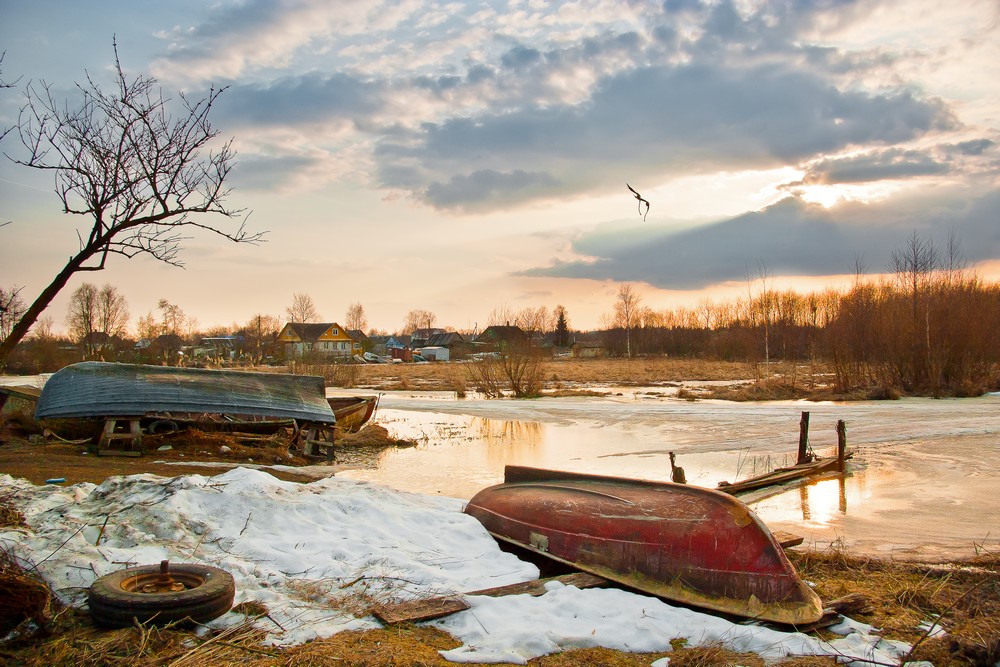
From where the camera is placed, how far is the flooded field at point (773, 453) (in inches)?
340

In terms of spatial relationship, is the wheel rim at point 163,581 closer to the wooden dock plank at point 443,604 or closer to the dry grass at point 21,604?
the dry grass at point 21,604

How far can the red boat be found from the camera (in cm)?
530

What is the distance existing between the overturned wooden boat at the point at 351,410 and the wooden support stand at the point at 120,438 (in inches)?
207

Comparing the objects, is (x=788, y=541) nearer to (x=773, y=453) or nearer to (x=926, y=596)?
(x=926, y=596)

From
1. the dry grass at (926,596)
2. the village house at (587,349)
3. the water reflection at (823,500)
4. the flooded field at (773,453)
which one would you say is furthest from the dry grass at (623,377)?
the village house at (587,349)

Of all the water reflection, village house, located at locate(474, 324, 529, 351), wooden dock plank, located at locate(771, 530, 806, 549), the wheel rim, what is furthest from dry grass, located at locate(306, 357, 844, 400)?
the wheel rim

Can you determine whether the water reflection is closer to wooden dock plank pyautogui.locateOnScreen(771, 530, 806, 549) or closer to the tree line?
wooden dock plank pyautogui.locateOnScreen(771, 530, 806, 549)

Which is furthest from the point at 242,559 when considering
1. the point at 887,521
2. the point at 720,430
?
the point at 720,430

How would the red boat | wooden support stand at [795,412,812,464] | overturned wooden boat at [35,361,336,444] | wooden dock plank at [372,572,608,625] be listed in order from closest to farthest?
Result: wooden dock plank at [372,572,608,625] < the red boat < overturned wooden boat at [35,361,336,444] < wooden support stand at [795,412,812,464]

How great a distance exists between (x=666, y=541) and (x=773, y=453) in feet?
32.7

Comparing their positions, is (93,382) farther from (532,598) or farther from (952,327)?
(952,327)

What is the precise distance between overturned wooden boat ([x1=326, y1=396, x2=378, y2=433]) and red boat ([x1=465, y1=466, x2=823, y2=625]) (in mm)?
10206

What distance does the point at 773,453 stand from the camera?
A: 1470cm

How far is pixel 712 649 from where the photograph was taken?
→ 14.4ft
